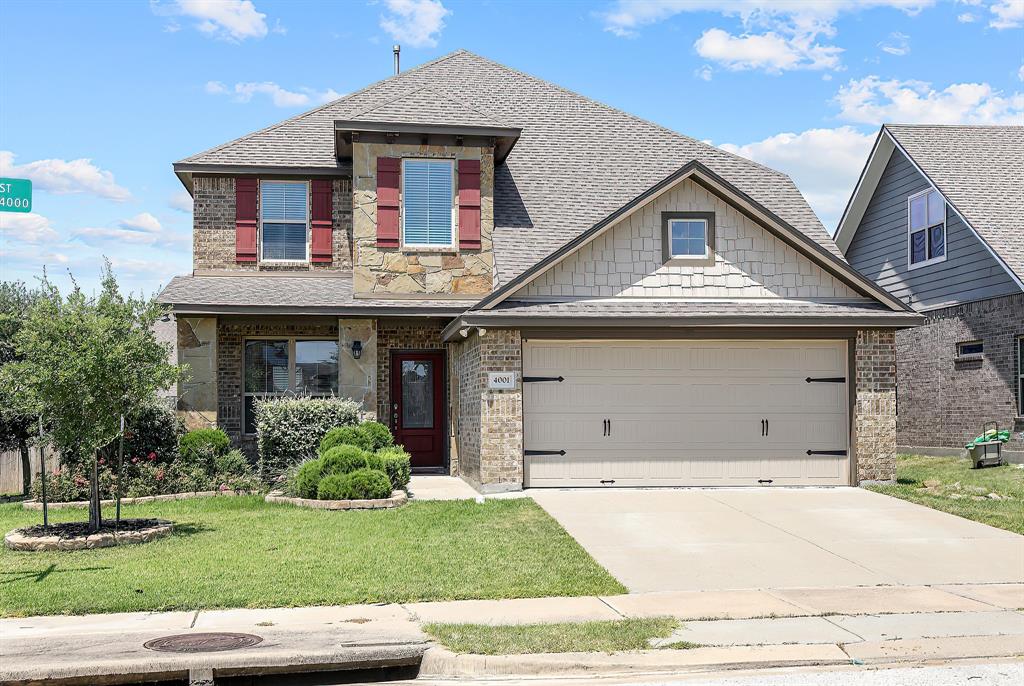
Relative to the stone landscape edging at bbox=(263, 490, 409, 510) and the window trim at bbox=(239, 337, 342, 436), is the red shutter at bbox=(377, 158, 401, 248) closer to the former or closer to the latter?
the window trim at bbox=(239, 337, 342, 436)

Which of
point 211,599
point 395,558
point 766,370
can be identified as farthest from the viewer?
point 766,370

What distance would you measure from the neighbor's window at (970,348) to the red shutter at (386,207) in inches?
507

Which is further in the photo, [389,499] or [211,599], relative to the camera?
[389,499]

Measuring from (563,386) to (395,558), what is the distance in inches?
242

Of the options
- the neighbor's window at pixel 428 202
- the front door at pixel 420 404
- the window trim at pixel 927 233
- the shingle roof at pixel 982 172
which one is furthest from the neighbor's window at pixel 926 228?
the front door at pixel 420 404

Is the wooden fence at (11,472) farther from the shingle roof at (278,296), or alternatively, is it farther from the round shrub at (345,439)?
the round shrub at (345,439)

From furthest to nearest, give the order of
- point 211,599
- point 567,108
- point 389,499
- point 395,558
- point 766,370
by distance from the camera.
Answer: point 567,108 → point 766,370 → point 389,499 → point 395,558 → point 211,599

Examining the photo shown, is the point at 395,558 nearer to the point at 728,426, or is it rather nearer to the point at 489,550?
the point at 489,550

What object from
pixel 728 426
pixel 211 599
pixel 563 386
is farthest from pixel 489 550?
pixel 728 426

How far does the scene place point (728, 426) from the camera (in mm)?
16609

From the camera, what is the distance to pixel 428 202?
1878 centimetres

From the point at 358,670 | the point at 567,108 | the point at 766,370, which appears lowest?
the point at 358,670

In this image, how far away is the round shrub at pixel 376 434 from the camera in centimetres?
1631

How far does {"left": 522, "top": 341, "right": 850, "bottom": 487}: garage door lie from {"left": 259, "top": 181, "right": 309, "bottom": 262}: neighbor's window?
6247 millimetres
